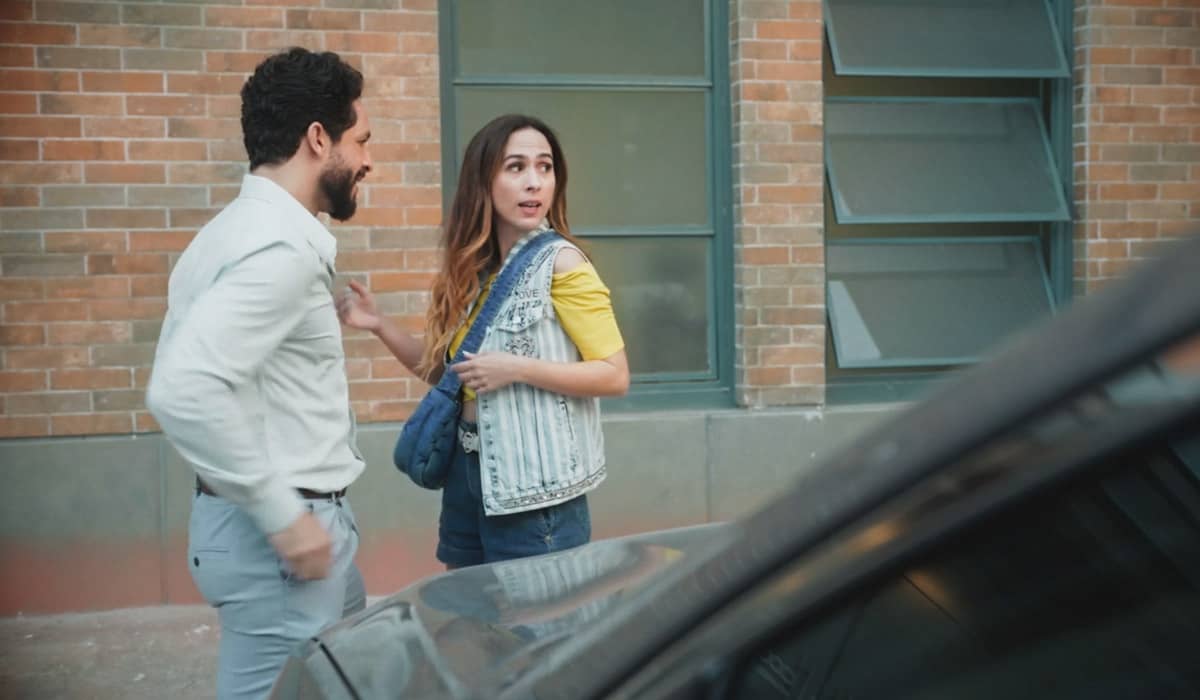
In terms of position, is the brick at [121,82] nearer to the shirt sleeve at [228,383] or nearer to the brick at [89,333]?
the brick at [89,333]

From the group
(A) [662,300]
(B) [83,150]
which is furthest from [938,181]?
(B) [83,150]

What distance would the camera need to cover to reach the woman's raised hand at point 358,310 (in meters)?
3.77

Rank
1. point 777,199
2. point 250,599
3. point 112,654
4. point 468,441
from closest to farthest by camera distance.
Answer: point 250,599 < point 468,441 < point 112,654 < point 777,199

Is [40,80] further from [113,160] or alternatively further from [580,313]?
[580,313]

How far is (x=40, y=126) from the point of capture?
5.90m

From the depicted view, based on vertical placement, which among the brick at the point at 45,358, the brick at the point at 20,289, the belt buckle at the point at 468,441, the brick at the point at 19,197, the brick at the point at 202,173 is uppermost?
the brick at the point at 202,173

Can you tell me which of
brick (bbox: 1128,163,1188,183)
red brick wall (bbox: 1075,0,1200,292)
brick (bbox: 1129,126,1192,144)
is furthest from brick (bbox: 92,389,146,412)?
Result: brick (bbox: 1129,126,1192,144)

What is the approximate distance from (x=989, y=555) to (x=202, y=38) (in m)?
5.30

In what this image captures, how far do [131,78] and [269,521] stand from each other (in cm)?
375

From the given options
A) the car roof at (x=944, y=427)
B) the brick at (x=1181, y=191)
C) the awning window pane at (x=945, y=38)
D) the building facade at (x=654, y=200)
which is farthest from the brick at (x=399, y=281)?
the car roof at (x=944, y=427)

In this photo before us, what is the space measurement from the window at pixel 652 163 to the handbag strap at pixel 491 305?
2.98 metres

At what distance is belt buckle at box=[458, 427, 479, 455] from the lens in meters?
3.63

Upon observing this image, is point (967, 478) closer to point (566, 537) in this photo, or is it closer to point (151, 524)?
point (566, 537)

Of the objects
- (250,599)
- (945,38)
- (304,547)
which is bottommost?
(250,599)
